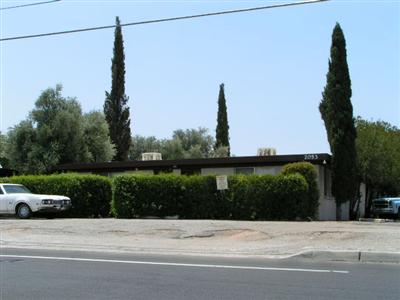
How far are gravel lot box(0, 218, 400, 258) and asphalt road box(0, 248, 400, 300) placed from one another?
1405 millimetres

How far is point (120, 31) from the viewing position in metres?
46.4

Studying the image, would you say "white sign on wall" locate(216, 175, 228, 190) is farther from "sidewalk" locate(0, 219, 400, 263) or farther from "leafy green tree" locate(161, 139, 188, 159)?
"leafy green tree" locate(161, 139, 188, 159)

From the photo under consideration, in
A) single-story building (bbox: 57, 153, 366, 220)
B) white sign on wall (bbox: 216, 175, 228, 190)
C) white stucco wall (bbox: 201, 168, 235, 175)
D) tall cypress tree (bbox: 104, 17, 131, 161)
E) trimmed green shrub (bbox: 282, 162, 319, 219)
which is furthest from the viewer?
tall cypress tree (bbox: 104, 17, 131, 161)

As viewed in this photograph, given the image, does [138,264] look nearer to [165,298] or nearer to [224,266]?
[224,266]

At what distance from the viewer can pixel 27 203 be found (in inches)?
918

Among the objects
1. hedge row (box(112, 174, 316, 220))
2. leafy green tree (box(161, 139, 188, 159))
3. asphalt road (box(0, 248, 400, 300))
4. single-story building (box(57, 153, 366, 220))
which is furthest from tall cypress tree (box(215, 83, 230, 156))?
asphalt road (box(0, 248, 400, 300))

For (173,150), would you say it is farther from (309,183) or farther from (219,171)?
(309,183)

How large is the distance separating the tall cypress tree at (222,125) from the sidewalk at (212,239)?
38457 millimetres

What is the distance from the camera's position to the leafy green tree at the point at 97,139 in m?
39.0

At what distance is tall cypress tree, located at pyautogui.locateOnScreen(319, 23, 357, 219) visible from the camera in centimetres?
2894

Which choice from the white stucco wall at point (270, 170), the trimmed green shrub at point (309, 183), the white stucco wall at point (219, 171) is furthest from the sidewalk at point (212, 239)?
the white stucco wall at point (219, 171)

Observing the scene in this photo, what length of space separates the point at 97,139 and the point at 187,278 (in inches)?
1189

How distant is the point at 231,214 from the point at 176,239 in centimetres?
687

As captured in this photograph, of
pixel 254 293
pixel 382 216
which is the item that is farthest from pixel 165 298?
pixel 382 216
